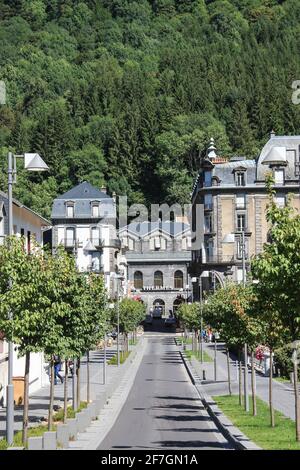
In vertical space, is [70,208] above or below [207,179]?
below

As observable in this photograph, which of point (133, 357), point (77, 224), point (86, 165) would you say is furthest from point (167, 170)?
point (133, 357)

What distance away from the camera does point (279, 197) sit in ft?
368

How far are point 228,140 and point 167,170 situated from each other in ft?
48.6

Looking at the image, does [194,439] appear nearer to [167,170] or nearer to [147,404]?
[147,404]

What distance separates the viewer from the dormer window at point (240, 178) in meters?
114

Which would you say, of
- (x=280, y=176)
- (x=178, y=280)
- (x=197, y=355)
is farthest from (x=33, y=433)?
(x=178, y=280)

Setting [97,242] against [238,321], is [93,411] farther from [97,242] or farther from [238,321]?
[97,242]

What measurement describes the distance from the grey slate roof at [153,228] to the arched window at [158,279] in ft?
19.4

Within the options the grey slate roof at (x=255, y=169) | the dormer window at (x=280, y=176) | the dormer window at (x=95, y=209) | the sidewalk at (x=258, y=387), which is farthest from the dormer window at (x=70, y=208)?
the sidewalk at (x=258, y=387)

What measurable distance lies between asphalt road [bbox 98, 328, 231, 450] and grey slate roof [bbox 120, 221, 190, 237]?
296 ft

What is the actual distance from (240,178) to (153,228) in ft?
156

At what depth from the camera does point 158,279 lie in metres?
158
